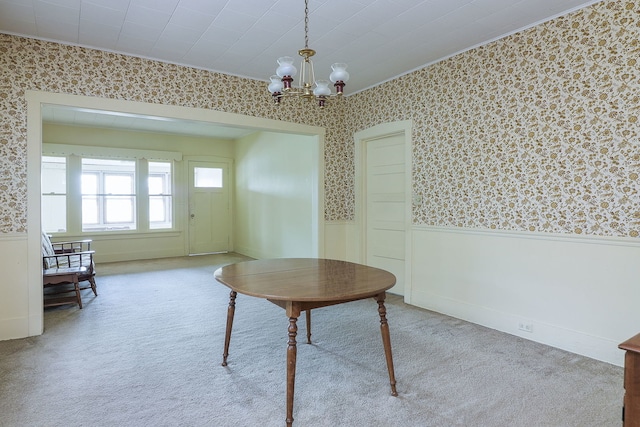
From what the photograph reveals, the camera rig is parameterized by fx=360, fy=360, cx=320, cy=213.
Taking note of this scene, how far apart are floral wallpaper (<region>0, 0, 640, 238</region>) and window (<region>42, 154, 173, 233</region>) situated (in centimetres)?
402

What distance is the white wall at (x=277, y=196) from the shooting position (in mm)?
5613

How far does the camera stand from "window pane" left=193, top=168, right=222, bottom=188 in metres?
7.80

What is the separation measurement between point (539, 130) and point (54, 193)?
749 centimetres

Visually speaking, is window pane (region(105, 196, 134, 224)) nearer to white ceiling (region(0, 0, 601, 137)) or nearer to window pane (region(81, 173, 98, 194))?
window pane (region(81, 173, 98, 194))

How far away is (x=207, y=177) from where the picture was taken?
26.1ft

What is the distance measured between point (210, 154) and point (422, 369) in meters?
6.71

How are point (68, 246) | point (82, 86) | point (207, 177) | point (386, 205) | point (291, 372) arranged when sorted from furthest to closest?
point (207, 177)
point (68, 246)
point (386, 205)
point (82, 86)
point (291, 372)

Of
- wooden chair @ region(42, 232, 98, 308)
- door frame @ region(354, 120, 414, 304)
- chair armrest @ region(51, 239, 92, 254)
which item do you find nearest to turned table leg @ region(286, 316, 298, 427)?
door frame @ region(354, 120, 414, 304)

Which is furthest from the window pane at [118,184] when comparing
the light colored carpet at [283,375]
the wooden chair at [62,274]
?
the light colored carpet at [283,375]

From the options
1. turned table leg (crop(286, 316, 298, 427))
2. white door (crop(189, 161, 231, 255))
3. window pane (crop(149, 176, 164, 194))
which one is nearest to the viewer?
turned table leg (crop(286, 316, 298, 427))

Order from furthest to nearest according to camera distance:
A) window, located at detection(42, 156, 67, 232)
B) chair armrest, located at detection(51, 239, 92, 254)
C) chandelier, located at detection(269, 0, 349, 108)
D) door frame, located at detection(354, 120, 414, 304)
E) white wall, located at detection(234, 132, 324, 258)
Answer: window, located at detection(42, 156, 67, 232)
white wall, located at detection(234, 132, 324, 258)
chair armrest, located at detection(51, 239, 92, 254)
door frame, located at detection(354, 120, 414, 304)
chandelier, located at detection(269, 0, 349, 108)

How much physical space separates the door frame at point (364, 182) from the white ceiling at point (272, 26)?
2.58 feet

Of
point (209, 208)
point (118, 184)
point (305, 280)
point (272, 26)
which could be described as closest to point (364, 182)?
point (272, 26)

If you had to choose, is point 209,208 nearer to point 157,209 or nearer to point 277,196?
point 157,209
